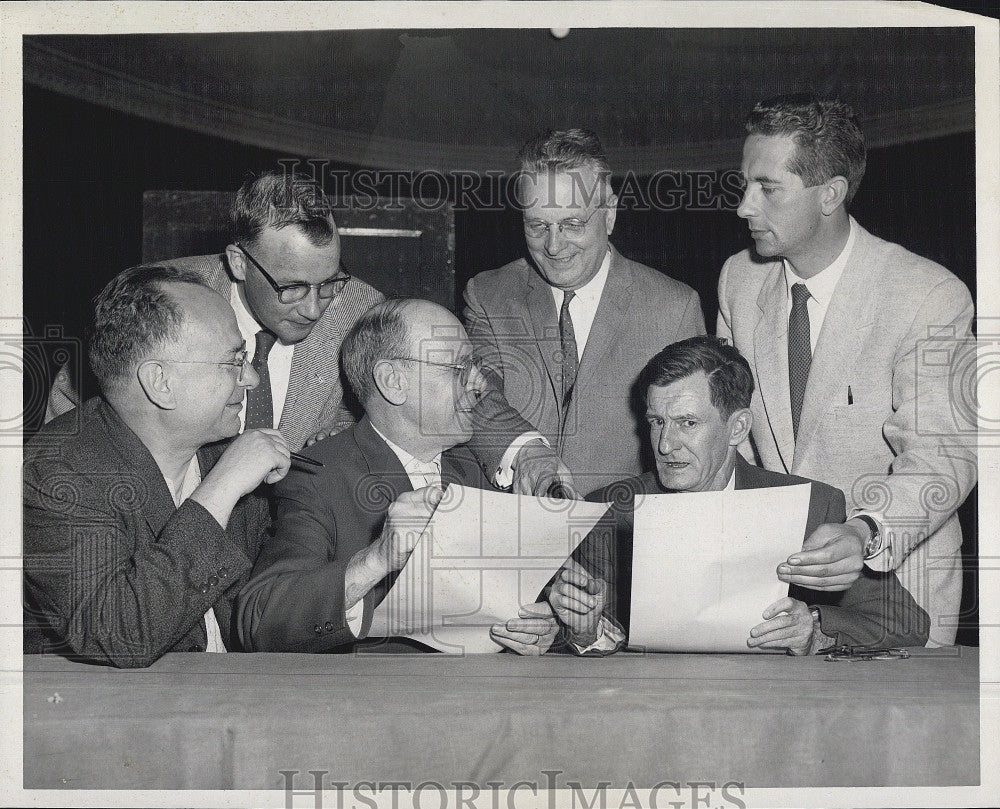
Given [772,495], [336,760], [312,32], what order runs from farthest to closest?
1. [312,32]
2. [772,495]
3. [336,760]

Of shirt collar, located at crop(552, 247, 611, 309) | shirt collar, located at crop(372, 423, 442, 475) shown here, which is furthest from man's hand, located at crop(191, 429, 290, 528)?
shirt collar, located at crop(552, 247, 611, 309)

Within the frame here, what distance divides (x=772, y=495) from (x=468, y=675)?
0.70 metres

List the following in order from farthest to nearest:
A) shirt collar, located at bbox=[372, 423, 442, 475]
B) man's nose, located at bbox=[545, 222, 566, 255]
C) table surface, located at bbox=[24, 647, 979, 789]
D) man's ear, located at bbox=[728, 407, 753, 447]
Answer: man's nose, located at bbox=[545, 222, 566, 255], man's ear, located at bbox=[728, 407, 753, 447], shirt collar, located at bbox=[372, 423, 442, 475], table surface, located at bbox=[24, 647, 979, 789]

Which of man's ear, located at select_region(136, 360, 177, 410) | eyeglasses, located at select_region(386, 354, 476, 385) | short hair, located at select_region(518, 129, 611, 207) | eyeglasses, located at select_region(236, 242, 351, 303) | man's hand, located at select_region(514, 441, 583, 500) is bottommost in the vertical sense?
A: man's hand, located at select_region(514, 441, 583, 500)

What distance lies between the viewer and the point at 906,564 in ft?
8.39

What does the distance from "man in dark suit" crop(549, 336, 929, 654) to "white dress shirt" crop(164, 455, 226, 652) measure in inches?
28.3

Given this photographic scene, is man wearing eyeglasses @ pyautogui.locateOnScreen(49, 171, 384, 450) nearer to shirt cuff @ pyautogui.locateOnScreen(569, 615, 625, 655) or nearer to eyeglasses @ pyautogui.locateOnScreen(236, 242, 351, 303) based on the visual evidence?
eyeglasses @ pyautogui.locateOnScreen(236, 242, 351, 303)

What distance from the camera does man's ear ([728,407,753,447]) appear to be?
97.0 inches

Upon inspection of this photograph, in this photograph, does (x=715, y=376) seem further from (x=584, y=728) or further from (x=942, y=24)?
(x=942, y=24)

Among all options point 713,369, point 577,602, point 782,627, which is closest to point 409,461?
point 577,602

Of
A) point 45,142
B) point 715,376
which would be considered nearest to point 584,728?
point 715,376

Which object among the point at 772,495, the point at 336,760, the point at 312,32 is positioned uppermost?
the point at 312,32

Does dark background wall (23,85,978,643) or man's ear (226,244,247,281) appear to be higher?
dark background wall (23,85,978,643)

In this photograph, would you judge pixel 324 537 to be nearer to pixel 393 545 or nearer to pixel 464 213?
pixel 393 545
